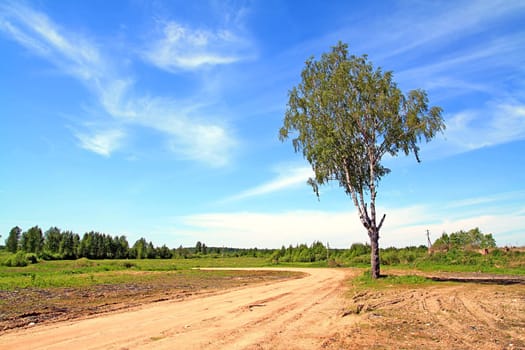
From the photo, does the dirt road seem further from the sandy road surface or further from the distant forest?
the distant forest

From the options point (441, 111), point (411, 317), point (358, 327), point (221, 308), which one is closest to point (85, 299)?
point (221, 308)

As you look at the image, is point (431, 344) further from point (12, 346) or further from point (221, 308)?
point (12, 346)

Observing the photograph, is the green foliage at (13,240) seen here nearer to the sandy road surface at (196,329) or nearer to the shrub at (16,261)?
the shrub at (16,261)

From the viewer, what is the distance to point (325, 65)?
29.6 meters

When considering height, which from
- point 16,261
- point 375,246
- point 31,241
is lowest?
point 16,261

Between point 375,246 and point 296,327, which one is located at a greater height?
point 375,246

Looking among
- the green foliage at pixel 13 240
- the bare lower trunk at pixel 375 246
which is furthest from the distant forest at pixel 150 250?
the bare lower trunk at pixel 375 246

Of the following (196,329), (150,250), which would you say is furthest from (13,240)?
(196,329)

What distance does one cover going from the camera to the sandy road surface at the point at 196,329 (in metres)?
8.09

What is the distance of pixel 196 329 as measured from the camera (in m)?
9.80

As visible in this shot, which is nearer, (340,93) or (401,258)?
(340,93)

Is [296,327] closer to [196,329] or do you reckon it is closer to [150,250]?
[196,329]

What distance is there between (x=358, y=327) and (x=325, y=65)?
78.6 ft

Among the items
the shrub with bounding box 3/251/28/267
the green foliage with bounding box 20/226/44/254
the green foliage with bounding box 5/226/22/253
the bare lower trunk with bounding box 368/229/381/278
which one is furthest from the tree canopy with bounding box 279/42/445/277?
the green foliage with bounding box 5/226/22/253
